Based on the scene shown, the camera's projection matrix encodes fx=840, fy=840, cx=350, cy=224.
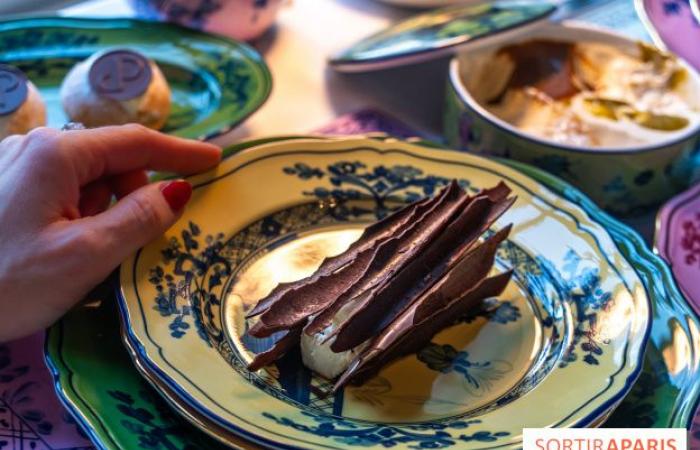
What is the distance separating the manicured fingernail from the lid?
330 millimetres

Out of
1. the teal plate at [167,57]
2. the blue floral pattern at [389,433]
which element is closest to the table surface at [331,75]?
the teal plate at [167,57]

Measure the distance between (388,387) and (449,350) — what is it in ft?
0.21

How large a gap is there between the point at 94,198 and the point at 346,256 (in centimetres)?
20

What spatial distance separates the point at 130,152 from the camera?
634 mm

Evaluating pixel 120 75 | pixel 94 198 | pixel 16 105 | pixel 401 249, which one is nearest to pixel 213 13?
pixel 120 75

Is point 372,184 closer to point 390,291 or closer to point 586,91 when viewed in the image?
point 390,291

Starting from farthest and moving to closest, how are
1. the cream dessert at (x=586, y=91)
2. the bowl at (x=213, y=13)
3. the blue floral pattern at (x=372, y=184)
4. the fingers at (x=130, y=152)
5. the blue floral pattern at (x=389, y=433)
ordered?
1. the bowl at (x=213, y=13)
2. the cream dessert at (x=586, y=91)
3. the blue floral pattern at (x=372, y=184)
4. the fingers at (x=130, y=152)
5. the blue floral pattern at (x=389, y=433)

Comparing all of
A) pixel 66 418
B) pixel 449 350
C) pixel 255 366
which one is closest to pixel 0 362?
pixel 66 418

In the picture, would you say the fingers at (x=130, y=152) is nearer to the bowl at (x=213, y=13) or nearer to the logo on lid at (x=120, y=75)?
the logo on lid at (x=120, y=75)

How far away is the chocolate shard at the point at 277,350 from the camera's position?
548mm

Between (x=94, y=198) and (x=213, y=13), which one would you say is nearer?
(x=94, y=198)

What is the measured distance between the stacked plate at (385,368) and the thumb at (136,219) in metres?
0.02

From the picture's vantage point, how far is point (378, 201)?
733 mm

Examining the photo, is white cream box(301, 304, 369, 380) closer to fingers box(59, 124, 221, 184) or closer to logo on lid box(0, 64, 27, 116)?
fingers box(59, 124, 221, 184)
